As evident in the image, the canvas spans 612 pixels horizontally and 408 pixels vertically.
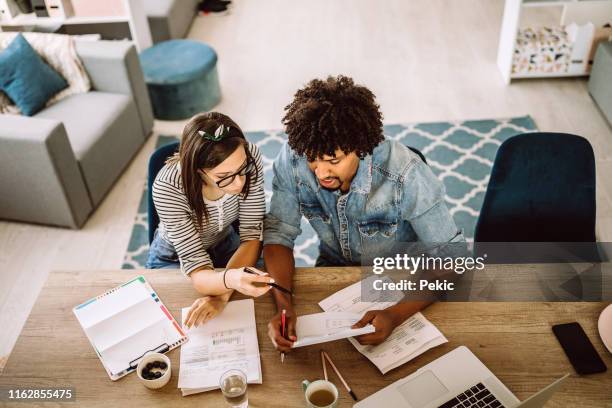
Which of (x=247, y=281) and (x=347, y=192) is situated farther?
(x=347, y=192)

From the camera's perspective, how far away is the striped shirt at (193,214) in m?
1.76

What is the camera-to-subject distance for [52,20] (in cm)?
370

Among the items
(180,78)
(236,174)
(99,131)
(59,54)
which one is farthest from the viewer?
(180,78)

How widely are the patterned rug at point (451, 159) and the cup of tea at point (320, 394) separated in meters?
1.47

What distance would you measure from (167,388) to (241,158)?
0.66 m

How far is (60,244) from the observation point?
119 inches

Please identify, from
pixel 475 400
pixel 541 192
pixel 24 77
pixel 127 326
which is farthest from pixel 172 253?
pixel 24 77

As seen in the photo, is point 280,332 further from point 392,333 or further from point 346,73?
point 346,73

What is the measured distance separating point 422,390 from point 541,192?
89 cm

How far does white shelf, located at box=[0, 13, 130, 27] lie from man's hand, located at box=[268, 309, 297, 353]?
2.89m

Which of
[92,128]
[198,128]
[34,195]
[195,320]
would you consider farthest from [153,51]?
[195,320]

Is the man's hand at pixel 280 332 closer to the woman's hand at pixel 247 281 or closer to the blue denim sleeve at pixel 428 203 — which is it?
the woman's hand at pixel 247 281

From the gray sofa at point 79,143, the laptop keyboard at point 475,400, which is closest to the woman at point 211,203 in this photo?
the laptop keyboard at point 475,400

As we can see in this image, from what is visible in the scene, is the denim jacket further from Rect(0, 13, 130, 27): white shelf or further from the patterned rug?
Rect(0, 13, 130, 27): white shelf
